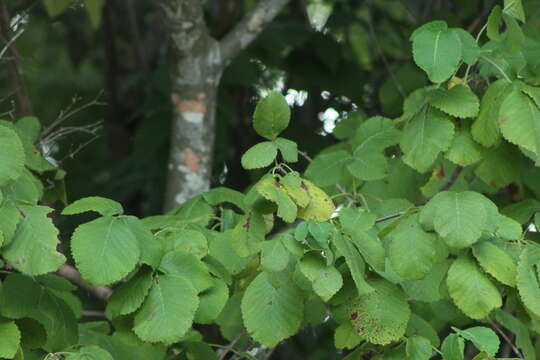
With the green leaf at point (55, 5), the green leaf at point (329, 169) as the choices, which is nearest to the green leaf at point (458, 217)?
the green leaf at point (329, 169)

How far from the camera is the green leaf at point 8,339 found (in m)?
1.58

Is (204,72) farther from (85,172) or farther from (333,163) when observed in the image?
(85,172)

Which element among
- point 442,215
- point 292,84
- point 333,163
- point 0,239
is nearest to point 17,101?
point 292,84

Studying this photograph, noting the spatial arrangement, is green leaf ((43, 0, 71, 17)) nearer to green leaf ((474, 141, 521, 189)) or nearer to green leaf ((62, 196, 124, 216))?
green leaf ((62, 196, 124, 216))

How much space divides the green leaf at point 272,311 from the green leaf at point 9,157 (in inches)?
19.4

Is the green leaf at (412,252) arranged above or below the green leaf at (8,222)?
below

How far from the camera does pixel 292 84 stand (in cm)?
359

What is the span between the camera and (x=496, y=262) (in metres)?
1.56

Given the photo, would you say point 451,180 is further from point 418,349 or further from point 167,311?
point 167,311

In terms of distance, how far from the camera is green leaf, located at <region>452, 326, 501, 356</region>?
1.50m

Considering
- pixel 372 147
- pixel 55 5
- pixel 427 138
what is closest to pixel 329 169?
pixel 372 147

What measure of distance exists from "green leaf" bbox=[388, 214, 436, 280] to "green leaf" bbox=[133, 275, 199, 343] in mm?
374

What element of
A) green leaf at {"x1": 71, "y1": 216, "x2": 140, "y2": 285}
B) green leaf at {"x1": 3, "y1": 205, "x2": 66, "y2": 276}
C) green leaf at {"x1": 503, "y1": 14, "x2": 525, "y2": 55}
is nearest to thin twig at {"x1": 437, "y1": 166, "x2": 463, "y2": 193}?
green leaf at {"x1": 503, "y1": 14, "x2": 525, "y2": 55}

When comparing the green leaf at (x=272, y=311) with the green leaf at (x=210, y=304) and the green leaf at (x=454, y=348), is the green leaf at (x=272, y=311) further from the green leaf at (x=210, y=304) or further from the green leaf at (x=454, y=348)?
the green leaf at (x=454, y=348)
